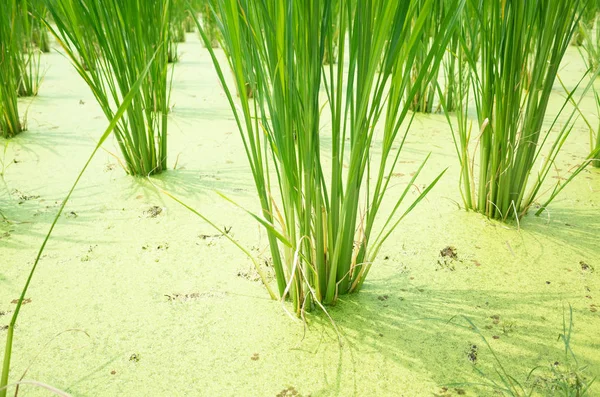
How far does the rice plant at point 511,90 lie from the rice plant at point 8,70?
1.39 m

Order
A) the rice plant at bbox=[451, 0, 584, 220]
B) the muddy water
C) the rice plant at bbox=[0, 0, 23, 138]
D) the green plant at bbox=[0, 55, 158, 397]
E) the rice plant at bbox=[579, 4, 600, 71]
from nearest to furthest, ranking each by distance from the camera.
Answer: the green plant at bbox=[0, 55, 158, 397] < the muddy water < the rice plant at bbox=[451, 0, 584, 220] < the rice plant at bbox=[0, 0, 23, 138] < the rice plant at bbox=[579, 4, 600, 71]

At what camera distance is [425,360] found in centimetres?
81

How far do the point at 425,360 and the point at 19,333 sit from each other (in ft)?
2.20

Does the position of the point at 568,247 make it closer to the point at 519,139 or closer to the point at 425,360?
the point at 519,139

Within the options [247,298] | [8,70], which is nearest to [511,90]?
[247,298]

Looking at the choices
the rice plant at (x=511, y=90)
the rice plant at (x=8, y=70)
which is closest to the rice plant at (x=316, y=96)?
the rice plant at (x=511, y=90)

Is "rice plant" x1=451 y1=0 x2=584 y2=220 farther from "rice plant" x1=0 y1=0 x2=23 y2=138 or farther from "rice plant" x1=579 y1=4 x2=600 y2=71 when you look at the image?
"rice plant" x1=0 y1=0 x2=23 y2=138

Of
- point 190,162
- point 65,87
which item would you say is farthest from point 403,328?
point 65,87

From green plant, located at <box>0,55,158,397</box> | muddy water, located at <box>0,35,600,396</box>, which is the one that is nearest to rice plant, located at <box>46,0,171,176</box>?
muddy water, located at <box>0,35,600,396</box>

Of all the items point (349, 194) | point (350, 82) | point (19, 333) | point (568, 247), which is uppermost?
point (350, 82)

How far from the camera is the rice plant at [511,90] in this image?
1014mm

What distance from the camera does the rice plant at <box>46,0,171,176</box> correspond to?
1.21 m

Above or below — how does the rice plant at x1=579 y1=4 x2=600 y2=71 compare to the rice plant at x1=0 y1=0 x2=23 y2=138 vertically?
above

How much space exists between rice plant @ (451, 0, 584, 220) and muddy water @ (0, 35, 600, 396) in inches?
3.0
